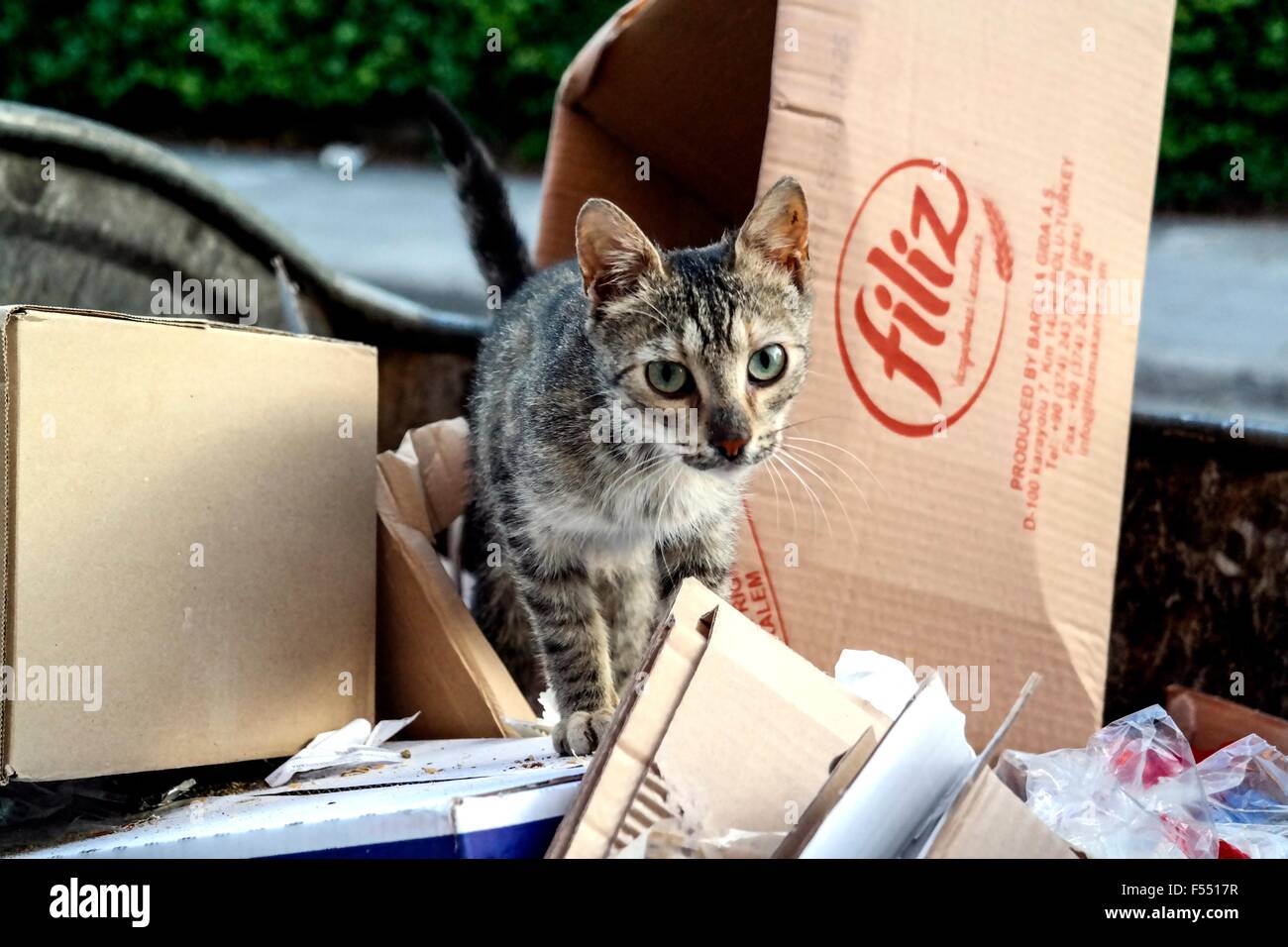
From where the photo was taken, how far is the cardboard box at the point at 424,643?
1950 mm

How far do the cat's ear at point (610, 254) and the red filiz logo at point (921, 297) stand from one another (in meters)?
0.34

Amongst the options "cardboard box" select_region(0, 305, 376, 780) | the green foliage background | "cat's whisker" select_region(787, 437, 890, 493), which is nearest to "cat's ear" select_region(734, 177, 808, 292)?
"cat's whisker" select_region(787, 437, 890, 493)

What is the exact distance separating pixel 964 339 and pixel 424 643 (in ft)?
3.39

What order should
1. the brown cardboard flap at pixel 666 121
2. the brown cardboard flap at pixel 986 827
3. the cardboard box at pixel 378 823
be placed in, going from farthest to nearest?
the brown cardboard flap at pixel 666 121 → the cardboard box at pixel 378 823 → the brown cardboard flap at pixel 986 827

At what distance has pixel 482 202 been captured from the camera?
A: 241 centimetres

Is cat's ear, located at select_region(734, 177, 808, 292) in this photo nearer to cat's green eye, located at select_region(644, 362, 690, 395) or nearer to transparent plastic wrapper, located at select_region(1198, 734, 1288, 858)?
cat's green eye, located at select_region(644, 362, 690, 395)

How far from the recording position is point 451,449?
7.59 feet

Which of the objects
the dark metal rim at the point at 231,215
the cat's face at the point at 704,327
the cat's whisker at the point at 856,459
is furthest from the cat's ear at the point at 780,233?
the dark metal rim at the point at 231,215

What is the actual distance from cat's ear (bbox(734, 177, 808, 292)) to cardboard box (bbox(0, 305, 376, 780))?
0.67m

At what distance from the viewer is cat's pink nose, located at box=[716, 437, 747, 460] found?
5.16ft

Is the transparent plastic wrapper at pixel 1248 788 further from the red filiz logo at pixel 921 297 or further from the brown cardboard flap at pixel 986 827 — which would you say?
the red filiz logo at pixel 921 297

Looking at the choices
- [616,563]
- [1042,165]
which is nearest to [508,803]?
[616,563]

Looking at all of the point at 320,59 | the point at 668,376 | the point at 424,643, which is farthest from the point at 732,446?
the point at 320,59
